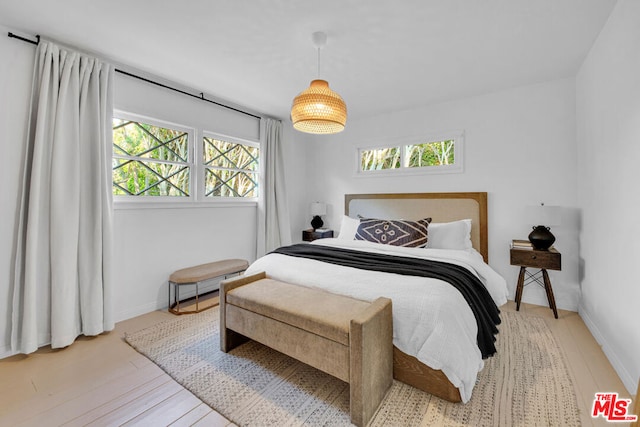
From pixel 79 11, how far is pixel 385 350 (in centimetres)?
294

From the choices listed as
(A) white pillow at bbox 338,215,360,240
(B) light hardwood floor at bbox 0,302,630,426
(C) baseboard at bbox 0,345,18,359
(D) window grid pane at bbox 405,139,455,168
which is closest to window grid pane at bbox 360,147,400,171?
(D) window grid pane at bbox 405,139,455,168

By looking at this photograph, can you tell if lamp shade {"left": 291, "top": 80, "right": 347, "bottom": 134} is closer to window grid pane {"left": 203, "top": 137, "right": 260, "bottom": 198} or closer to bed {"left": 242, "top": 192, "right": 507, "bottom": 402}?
bed {"left": 242, "top": 192, "right": 507, "bottom": 402}

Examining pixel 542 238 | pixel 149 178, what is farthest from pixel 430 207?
pixel 149 178

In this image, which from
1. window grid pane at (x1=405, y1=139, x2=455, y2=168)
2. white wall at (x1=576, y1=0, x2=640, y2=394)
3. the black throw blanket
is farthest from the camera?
window grid pane at (x1=405, y1=139, x2=455, y2=168)

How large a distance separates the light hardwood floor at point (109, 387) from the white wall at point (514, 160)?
3.15 feet

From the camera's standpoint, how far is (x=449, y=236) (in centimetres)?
285

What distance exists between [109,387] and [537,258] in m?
3.58

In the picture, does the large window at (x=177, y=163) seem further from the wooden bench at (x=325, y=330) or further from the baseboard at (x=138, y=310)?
the wooden bench at (x=325, y=330)

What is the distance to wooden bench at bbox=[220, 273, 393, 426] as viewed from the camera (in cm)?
139

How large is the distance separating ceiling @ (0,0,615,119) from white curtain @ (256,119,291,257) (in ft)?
3.43

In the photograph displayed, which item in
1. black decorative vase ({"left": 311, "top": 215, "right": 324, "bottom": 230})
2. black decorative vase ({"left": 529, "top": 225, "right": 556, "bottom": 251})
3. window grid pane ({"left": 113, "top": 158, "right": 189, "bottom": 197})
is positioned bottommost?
black decorative vase ({"left": 529, "top": 225, "right": 556, "bottom": 251})

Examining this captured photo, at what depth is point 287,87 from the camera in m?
3.02

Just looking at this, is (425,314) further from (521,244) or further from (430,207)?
(430,207)

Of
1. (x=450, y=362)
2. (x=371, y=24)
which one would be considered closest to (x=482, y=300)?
(x=450, y=362)
